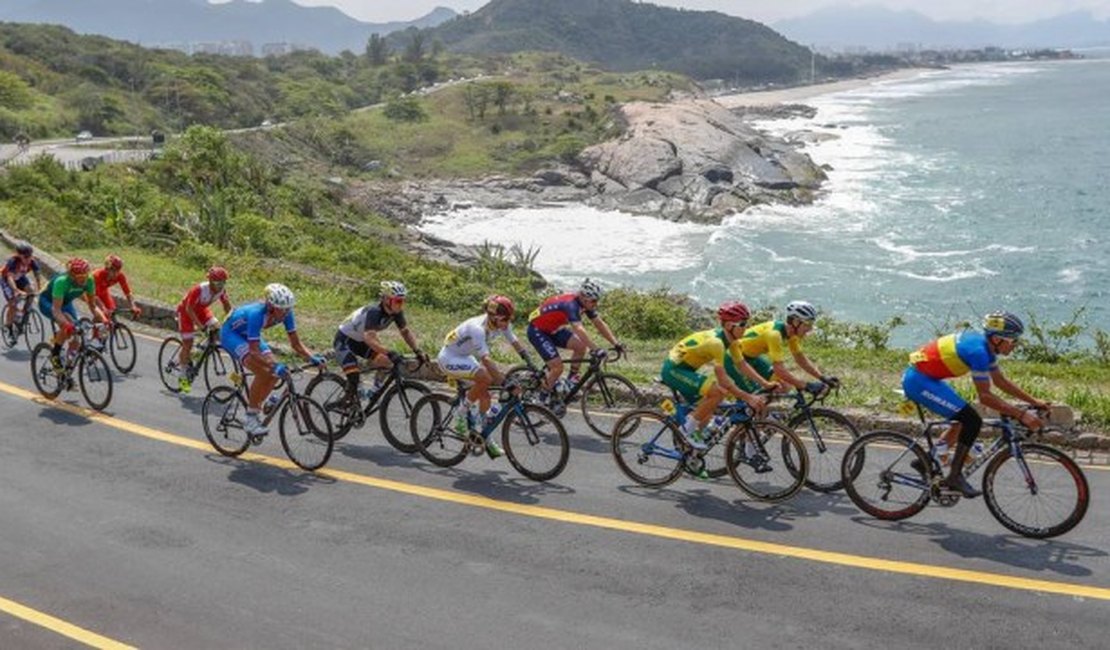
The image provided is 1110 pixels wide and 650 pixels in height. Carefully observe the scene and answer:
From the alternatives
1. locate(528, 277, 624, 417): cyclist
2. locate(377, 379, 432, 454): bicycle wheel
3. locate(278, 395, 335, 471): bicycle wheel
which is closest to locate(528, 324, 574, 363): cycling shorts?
locate(528, 277, 624, 417): cyclist

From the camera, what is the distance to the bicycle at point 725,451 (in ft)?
33.2

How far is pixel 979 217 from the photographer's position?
6669cm

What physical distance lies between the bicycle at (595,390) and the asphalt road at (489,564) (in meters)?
1.45

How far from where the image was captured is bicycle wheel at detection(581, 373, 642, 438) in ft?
42.3

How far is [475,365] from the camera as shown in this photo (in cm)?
1100

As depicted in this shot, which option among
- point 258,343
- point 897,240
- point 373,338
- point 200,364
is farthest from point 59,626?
point 897,240

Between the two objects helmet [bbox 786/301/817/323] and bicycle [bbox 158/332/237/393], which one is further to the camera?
bicycle [bbox 158/332/237/393]

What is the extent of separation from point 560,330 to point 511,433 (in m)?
2.22

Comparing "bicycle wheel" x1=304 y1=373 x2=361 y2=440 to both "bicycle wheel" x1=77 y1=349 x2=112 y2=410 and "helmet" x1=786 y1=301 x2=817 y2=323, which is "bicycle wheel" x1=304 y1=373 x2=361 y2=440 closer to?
"bicycle wheel" x1=77 y1=349 x2=112 y2=410

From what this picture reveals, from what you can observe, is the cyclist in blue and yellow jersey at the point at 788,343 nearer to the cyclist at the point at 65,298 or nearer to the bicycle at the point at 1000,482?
the bicycle at the point at 1000,482

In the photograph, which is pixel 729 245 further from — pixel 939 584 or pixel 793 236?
pixel 939 584

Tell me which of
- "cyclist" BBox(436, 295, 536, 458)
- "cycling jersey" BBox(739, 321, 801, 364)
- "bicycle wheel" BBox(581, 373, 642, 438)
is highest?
"cycling jersey" BBox(739, 321, 801, 364)

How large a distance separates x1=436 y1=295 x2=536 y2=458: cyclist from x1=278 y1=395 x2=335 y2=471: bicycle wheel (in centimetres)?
154

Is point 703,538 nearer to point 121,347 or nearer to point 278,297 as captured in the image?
point 278,297
